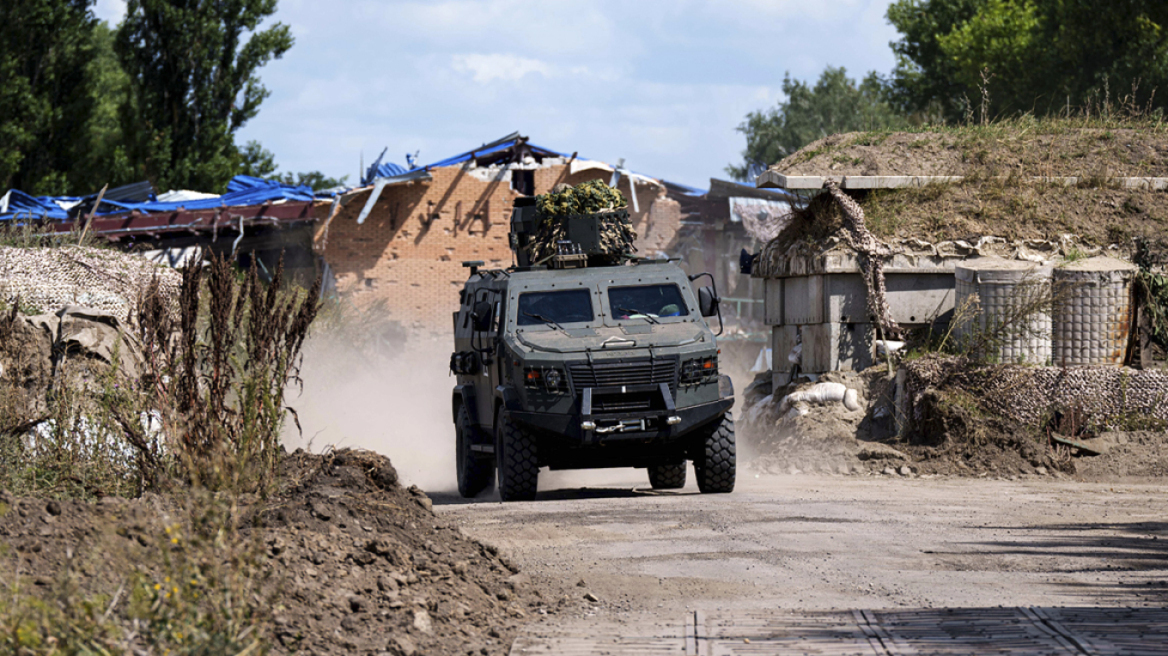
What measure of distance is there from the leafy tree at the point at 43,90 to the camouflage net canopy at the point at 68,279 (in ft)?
57.0

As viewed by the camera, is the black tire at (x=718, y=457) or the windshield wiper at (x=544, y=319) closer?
the black tire at (x=718, y=457)

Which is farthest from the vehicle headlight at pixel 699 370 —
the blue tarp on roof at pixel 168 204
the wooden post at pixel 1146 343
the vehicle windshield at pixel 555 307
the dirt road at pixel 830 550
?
the blue tarp on roof at pixel 168 204

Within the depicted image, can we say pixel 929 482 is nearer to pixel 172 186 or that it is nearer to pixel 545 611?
pixel 545 611

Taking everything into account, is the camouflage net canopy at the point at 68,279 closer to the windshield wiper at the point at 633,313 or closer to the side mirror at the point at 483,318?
the side mirror at the point at 483,318

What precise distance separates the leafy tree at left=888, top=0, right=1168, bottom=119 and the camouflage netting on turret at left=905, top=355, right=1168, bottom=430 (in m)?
12.9

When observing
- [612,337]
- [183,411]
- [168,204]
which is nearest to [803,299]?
[612,337]

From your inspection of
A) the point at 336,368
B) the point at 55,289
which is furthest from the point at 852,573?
the point at 336,368

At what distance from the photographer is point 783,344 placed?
17.2 m

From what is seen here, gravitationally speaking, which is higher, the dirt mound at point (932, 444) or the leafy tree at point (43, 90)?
the leafy tree at point (43, 90)

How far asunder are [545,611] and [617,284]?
5.87 m

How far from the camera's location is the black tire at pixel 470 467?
12.8 m

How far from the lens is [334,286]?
1181 inches

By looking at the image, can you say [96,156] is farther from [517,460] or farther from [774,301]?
[517,460]

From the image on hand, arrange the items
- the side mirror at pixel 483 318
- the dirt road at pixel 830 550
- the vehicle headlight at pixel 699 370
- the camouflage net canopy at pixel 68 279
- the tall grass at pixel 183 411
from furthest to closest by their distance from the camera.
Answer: the camouflage net canopy at pixel 68 279 < the side mirror at pixel 483 318 < the vehicle headlight at pixel 699 370 < the tall grass at pixel 183 411 < the dirt road at pixel 830 550
